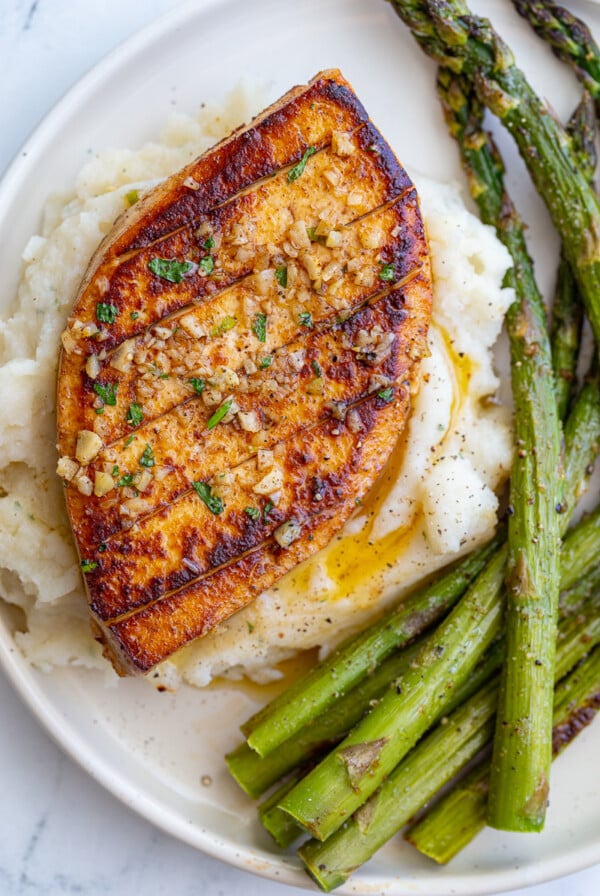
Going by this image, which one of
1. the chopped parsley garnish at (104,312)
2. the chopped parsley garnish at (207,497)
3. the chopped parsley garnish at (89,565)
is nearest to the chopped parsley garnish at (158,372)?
the chopped parsley garnish at (104,312)

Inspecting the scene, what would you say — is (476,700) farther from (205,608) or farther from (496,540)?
A: (205,608)

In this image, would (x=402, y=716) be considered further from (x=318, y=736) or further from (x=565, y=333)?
(x=565, y=333)

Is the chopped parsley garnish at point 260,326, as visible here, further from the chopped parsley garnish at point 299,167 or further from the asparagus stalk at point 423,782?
the asparagus stalk at point 423,782

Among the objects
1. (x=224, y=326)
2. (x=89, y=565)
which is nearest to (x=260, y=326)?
(x=224, y=326)

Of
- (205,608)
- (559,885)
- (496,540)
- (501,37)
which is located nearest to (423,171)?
(501,37)

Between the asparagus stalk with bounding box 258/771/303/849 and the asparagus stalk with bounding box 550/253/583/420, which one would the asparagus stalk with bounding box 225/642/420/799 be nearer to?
the asparagus stalk with bounding box 258/771/303/849

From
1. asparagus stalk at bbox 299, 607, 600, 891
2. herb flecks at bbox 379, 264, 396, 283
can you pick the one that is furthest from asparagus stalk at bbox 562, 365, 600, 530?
herb flecks at bbox 379, 264, 396, 283
